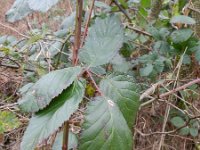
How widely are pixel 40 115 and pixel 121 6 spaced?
2.55 feet

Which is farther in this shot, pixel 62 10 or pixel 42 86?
pixel 62 10

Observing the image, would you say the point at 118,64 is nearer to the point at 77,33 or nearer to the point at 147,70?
the point at 147,70

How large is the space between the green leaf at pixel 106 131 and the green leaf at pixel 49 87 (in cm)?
7

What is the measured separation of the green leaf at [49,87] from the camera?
1.97ft

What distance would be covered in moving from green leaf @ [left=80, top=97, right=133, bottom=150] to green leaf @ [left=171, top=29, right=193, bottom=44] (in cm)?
78

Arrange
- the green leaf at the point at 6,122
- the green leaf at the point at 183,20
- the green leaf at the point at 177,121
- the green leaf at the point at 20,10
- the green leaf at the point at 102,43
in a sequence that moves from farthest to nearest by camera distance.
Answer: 1. the green leaf at the point at 177,121
2. the green leaf at the point at 183,20
3. the green leaf at the point at 6,122
4. the green leaf at the point at 20,10
5. the green leaf at the point at 102,43

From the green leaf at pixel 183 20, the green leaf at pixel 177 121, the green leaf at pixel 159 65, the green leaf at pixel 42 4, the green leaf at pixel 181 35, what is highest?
the green leaf at pixel 42 4

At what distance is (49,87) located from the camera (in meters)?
0.61

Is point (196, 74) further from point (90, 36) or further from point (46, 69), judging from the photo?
point (90, 36)

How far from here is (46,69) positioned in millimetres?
1171

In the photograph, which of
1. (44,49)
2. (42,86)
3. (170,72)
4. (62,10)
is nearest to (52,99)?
(42,86)

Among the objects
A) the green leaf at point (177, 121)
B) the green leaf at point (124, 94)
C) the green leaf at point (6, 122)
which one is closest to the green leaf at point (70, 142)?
the green leaf at point (6, 122)

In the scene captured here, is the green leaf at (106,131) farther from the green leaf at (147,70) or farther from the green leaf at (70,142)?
the green leaf at (147,70)

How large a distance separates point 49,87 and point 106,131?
0.13m
